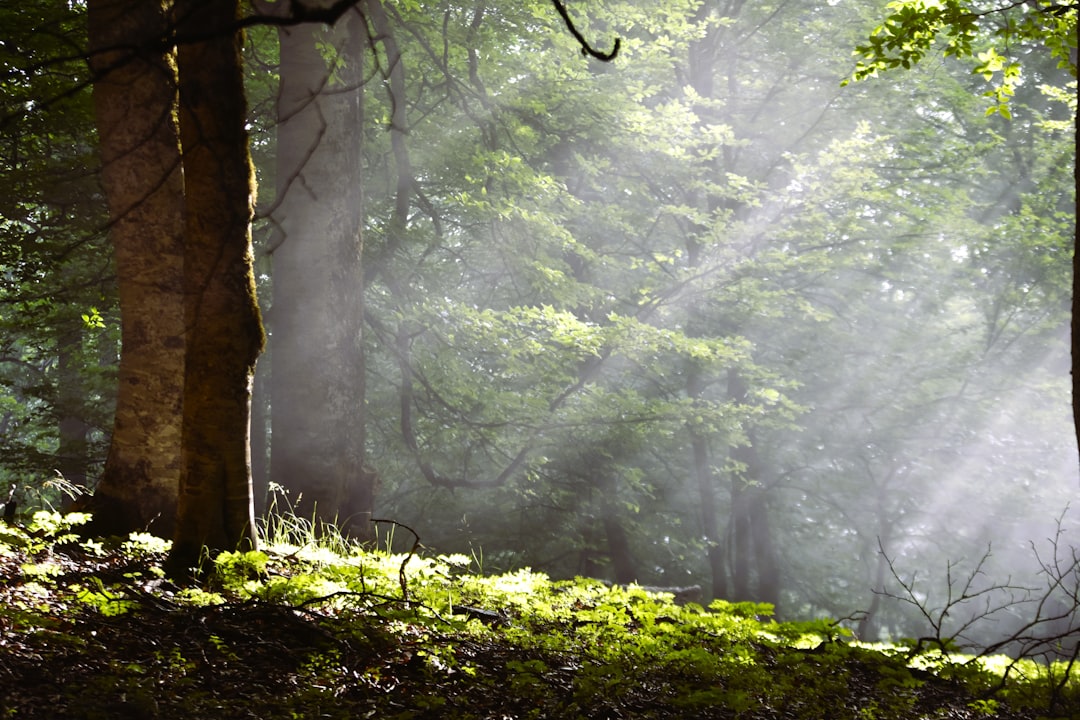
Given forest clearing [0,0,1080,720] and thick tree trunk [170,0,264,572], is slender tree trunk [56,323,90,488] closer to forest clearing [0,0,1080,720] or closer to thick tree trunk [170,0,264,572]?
forest clearing [0,0,1080,720]

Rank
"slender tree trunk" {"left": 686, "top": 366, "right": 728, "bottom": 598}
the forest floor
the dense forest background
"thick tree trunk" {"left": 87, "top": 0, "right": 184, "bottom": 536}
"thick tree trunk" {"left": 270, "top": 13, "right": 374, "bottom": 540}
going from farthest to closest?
"slender tree trunk" {"left": 686, "top": 366, "right": 728, "bottom": 598}, the dense forest background, "thick tree trunk" {"left": 270, "top": 13, "right": 374, "bottom": 540}, "thick tree trunk" {"left": 87, "top": 0, "right": 184, "bottom": 536}, the forest floor

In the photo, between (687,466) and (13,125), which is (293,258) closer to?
(13,125)

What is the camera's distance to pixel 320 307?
7930mm

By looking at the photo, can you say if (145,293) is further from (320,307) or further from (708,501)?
(708,501)

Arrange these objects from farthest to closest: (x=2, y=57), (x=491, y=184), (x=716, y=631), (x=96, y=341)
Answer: (x=96, y=341) < (x=491, y=184) < (x=2, y=57) < (x=716, y=631)

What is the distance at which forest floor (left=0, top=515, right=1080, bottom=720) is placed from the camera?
3.12 m

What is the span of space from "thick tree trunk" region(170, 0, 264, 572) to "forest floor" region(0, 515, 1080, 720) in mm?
360

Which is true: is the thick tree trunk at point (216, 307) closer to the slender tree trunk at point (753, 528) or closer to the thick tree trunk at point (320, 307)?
the thick tree trunk at point (320, 307)

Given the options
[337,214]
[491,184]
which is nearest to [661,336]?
[491,184]

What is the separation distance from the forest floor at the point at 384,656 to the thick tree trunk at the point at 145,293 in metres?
0.58

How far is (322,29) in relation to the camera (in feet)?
25.4

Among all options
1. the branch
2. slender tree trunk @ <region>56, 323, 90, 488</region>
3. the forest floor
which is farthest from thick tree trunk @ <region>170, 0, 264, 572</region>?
slender tree trunk @ <region>56, 323, 90, 488</region>

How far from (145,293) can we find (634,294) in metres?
10.4

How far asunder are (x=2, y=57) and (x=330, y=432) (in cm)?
418
